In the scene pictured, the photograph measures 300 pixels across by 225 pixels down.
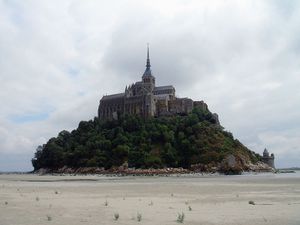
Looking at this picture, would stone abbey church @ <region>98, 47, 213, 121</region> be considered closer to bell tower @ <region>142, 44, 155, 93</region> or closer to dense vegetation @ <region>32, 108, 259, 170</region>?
bell tower @ <region>142, 44, 155, 93</region>

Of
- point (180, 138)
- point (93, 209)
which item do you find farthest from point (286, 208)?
point (180, 138)

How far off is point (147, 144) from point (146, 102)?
78.1 ft

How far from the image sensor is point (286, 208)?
69.5 feet

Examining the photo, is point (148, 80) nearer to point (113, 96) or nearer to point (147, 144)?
point (113, 96)

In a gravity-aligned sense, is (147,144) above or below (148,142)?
below

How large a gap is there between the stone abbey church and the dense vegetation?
18.4 ft

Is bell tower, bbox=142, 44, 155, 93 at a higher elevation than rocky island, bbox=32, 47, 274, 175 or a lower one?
higher

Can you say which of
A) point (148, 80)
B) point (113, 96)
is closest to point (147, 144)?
point (113, 96)

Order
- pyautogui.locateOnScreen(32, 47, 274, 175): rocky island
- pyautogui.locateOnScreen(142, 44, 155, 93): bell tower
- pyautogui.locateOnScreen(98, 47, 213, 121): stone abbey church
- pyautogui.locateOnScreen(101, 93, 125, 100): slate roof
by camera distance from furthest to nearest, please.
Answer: pyautogui.locateOnScreen(142, 44, 155, 93): bell tower
pyautogui.locateOnScreen(101, 93, 125, 100): slate roof
pyautogui.locateOnScreen(98, 47, 213, 121): stone abbey church
pyautogui.locateOnScreen(32, 47, 274, 175): rocky island

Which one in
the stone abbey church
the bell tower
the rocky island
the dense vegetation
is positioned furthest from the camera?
the bell tower

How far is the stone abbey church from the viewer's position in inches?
6388

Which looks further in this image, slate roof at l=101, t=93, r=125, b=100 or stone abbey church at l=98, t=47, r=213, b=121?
slate roof at l=101, t=93, r=125, b=100

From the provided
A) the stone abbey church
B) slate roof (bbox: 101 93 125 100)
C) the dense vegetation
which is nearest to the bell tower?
the stone abbey church

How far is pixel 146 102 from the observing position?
161250mm
